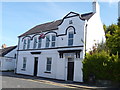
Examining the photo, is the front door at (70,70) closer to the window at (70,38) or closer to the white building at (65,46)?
the white building at (65,46)

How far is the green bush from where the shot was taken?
1412 centimetres

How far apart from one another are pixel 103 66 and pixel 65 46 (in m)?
6.15

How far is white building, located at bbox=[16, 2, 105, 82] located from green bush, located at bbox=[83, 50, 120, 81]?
1864 mm

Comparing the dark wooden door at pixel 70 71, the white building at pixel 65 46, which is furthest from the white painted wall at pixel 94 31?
the dark wooden door at pixel 70 71

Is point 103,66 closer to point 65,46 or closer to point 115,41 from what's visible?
point 115,41

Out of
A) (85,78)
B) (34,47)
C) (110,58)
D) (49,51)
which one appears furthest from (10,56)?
(110,58)

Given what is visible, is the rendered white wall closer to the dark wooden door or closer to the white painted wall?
the white painted wall

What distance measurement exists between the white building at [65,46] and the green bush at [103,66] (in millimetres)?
1864

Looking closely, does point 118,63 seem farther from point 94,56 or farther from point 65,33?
point 65,33

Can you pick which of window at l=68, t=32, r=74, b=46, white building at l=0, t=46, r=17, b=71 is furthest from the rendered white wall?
white building at l=0, t=46, r=17, b=71

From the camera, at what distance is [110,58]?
Answer: 1459cm

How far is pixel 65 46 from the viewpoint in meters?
19.8

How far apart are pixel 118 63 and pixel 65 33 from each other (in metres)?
8.19

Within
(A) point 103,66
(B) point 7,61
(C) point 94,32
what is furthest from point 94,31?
(B) point 7,61
